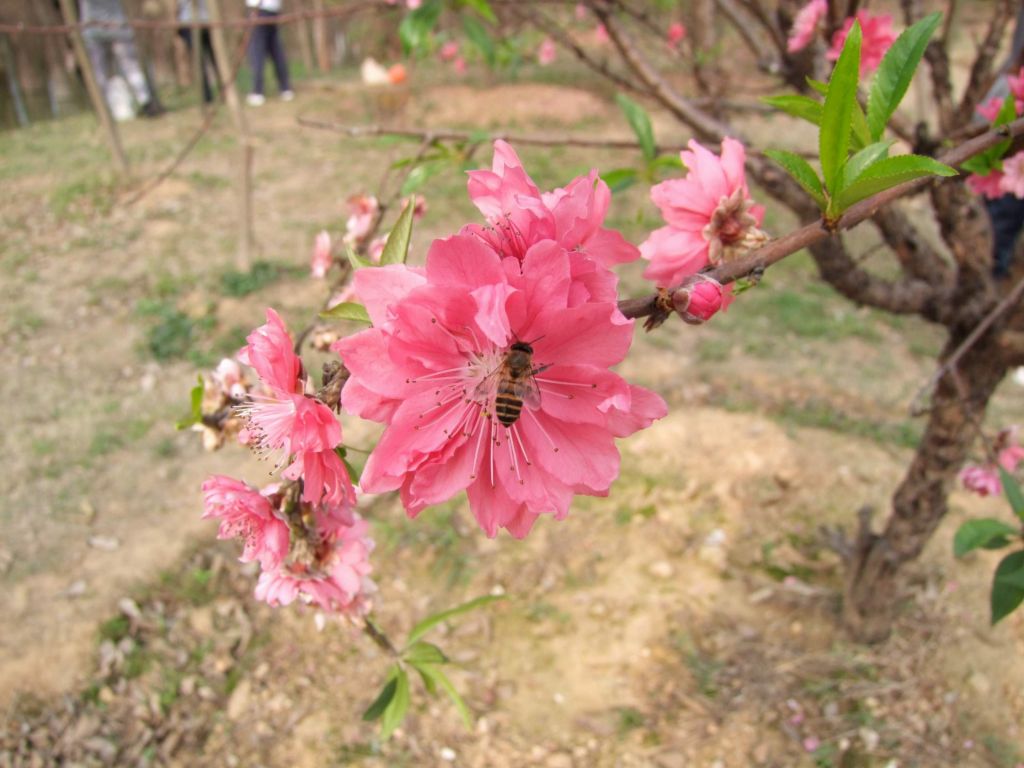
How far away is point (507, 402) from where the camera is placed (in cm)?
74

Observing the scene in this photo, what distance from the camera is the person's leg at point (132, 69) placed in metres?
9.23

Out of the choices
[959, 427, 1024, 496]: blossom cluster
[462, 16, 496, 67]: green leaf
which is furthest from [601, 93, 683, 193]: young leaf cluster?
[959, 427, 1024, 496]: blossom cluster

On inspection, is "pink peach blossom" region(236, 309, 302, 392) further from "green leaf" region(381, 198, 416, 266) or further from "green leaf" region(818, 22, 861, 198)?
"green leaf" region(818, 22, 861, 198)

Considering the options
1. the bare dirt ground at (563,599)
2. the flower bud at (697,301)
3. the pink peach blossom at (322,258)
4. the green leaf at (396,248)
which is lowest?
the bare dirt ground at (563,599)

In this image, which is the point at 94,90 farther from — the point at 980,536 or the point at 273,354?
the point at 980,536

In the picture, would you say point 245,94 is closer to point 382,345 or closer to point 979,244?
point 979,244

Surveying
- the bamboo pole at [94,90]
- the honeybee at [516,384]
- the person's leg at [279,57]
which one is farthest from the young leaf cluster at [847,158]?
the person's leg at [279,57]

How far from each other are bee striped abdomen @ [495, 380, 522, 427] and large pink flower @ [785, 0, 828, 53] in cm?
156

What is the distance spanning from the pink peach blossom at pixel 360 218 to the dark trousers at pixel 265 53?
27.2ft

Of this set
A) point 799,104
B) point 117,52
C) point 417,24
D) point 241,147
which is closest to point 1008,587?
point 799,104

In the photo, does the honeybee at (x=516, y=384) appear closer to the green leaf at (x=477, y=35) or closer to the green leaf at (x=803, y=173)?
the green leaf at (x=803, y=173)

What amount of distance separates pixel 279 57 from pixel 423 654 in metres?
9.81

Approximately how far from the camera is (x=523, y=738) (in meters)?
2.42

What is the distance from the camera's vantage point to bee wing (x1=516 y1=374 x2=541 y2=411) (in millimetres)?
744
